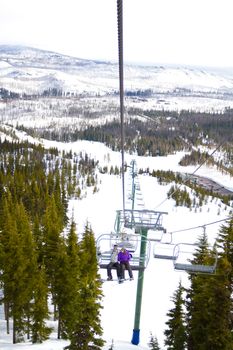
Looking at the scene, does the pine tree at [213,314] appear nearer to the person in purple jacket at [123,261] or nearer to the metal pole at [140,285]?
the metal pole at [140,285]

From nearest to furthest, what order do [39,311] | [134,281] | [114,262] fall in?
[114,262] → [39,311] → [134,281]

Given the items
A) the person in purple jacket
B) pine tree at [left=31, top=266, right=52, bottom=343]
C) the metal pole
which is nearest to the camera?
the person in purple jacket

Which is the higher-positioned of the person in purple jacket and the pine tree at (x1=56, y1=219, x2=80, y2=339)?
the person in purple jacket

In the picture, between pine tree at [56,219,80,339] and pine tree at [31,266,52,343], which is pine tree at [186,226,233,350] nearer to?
pine tree at [56,219,80,339]

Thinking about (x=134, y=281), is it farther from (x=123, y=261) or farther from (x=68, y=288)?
(x=123, y=261)

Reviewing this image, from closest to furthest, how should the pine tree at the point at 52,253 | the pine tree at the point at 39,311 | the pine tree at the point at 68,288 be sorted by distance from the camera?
the pine tree at the point at 39,311 → the pine tree at the point at 68,288 → the pine tree at the point at 52,253

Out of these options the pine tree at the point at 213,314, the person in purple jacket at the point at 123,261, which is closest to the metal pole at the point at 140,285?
the person in purple jacket at the point at 123,261

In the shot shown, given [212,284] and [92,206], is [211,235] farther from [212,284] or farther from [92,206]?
[212,284]

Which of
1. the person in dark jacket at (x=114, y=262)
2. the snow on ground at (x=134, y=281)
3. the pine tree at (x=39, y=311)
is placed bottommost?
the snow on ground at (x=134, y=281)

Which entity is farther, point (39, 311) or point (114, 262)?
point (39, 311)

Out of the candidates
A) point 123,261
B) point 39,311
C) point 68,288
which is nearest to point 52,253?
point 68,288

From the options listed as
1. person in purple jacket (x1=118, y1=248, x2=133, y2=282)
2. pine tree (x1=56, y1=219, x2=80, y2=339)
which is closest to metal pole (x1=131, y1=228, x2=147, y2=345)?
person in purple jacket (x1=118, y1=248, x2=133, y2=282)

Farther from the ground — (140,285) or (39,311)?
(140,285)

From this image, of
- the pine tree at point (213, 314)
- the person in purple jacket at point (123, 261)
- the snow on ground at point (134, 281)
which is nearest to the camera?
the person in purple jacket at point (123, 261)
